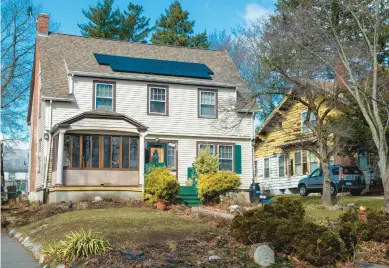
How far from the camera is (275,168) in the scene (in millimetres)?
37438

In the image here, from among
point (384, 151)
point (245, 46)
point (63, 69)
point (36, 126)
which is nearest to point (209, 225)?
point (384, 151)

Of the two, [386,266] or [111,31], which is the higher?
[111,31]

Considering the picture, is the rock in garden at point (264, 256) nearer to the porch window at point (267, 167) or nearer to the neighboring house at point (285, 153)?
the neighboring house at point (285, 153)

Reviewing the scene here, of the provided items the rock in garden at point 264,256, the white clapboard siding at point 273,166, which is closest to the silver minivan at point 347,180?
the white clapboard siding at point 273,166

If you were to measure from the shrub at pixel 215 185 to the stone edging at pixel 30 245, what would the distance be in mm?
7598

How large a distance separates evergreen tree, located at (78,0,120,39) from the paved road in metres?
37.7

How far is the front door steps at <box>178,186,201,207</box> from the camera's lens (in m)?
21.0

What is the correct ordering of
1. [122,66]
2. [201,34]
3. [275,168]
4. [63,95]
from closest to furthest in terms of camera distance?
[63,95] < [122,66] < [275,168] < [201,34]

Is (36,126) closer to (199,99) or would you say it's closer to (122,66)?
(122,66)

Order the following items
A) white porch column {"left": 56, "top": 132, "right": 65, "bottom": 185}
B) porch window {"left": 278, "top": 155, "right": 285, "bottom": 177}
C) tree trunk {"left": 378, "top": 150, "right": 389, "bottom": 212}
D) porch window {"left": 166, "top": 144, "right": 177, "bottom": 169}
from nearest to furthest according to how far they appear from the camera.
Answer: tree trunk {"left": 378, "top": 150, "right": 389, "bottom": 212} < white porch column {"left": 56, "top": 132, "right": 65, "bottom": 185} < porch window {"left": 166, "top": 144, "right": 177, "bottom": 169} < porch window {"left": 278, "top": 155, "right": 285, "bottom": 177}

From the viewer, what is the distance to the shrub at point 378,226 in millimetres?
11875

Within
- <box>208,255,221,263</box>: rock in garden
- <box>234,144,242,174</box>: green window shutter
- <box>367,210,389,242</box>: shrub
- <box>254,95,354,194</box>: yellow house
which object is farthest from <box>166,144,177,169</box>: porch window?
<box>208,255,221,263</box>: rock in garden

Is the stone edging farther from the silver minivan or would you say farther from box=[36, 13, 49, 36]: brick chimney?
the silver minivan

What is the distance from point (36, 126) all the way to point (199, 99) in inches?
357
